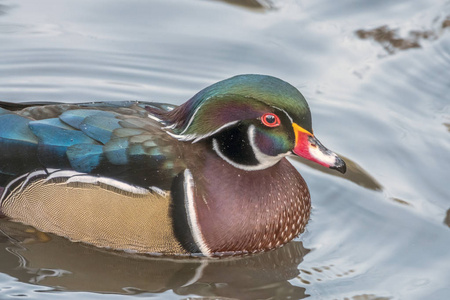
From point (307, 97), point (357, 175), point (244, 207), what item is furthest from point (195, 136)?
point (307, 97)

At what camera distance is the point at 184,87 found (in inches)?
332

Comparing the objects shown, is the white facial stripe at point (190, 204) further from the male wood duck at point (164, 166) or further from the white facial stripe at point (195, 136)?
the white facial stripe at point (195, 136)

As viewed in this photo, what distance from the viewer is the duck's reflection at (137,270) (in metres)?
6.00

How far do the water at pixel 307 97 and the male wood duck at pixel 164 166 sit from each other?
0.76 feet

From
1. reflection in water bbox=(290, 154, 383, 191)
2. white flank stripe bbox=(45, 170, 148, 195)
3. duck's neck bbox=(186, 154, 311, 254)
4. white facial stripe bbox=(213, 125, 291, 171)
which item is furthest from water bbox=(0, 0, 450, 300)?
white facial stripe bbox=(213, 125, 291, 171)

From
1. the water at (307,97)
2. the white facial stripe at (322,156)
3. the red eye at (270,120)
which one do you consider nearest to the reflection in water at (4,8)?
the water at (307,97)

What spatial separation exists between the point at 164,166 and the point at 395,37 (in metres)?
3.95

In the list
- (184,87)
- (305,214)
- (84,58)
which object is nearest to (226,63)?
(184,87)

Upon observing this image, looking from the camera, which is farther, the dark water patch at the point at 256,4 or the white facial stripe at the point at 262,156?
the dark water patch at the point at 256,4

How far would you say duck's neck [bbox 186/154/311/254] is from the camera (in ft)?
20.1

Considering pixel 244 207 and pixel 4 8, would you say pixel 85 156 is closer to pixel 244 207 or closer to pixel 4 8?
pixel 244 207

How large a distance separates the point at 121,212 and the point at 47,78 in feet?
8.78

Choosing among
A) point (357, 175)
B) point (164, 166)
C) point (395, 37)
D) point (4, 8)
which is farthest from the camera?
point (4, 8)

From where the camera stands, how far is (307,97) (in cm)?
822
